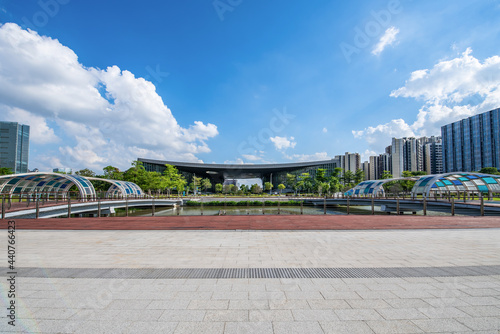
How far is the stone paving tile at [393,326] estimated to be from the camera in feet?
7.70

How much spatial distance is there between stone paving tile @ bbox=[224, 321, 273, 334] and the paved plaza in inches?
0.4

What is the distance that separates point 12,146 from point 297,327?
14631 cm

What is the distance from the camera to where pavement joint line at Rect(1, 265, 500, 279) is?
3.95 metres

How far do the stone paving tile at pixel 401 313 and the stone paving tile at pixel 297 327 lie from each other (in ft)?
2.95

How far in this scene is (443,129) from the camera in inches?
4269

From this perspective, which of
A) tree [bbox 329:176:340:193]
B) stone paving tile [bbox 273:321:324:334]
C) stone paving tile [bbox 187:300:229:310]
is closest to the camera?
stone paving tile [bbox 273:321:324:334]

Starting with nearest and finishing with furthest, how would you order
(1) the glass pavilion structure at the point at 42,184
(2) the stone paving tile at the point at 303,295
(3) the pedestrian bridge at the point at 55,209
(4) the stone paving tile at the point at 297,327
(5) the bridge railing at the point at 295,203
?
1. (4) the stone paving tile at the point at 297,327
2. (2) the stone paving tile at the point at 303,295
3. (3) the pedestrian bridge at the point at 55,209
4. (5) the bridge railing at the point at 295,203
5. (1) the glass pavilion structure at the point at 42,184

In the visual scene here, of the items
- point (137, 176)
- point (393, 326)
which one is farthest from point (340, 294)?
point (137, 176)

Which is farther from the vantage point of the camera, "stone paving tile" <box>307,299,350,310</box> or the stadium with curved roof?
the stadium with curved roof

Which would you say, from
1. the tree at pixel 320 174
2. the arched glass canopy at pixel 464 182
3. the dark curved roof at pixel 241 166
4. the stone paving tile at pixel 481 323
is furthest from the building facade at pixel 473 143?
the stone paving tile at pixel 481 323

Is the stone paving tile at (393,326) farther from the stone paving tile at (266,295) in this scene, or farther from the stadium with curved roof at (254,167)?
the stadium with curved roof at (254,167)

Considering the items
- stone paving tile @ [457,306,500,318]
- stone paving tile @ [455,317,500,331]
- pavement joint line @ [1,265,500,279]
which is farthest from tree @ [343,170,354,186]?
stone paving tile @ [455,317,500,331]

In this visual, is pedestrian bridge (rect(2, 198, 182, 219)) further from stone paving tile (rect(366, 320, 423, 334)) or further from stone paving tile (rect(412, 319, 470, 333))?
stone paving tile (rect(412, 319, 470, 333))

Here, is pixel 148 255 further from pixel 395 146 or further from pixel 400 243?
pixel 395 146
